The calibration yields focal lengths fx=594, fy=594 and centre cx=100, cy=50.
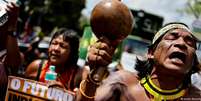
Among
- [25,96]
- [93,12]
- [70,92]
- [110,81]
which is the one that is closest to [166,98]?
[110,81]

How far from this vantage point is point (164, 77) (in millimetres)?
4105

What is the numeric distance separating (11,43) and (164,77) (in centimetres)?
169

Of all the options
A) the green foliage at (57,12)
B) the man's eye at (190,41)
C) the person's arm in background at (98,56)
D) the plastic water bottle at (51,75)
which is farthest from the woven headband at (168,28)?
the green foliage at (57,12)

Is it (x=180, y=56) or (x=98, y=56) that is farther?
(x=180, y=56)

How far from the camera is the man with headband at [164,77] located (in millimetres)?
4027

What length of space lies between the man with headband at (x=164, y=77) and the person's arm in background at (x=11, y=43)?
45.8 inches

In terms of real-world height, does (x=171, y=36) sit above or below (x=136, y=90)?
above

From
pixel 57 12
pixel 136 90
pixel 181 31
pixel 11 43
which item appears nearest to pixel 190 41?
pixel 181 31

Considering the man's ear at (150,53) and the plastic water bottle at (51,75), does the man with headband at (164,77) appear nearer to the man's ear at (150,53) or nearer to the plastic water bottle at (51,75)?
the man's ear at (150,53)

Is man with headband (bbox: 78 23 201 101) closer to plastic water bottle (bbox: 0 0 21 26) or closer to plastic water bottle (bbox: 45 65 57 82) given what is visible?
plastic water bottle (bbox: 0 0 21 26)

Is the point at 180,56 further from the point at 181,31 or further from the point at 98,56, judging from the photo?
the point at 98,56

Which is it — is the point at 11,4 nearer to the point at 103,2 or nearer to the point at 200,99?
the point at 103,2

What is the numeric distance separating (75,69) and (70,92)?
2.31ft

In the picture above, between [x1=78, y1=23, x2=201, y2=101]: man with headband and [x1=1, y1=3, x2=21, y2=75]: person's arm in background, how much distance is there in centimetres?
116
